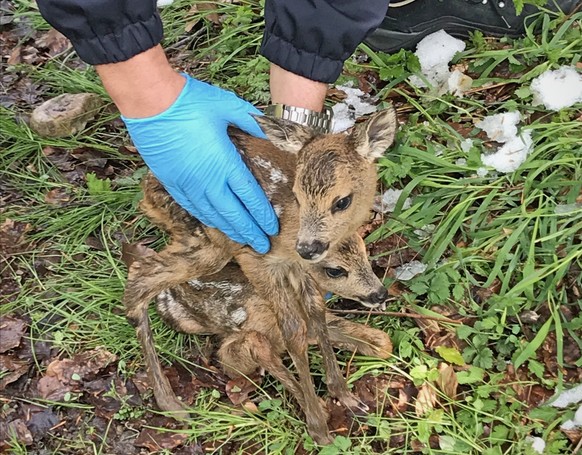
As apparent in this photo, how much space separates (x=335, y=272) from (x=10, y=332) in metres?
1.70

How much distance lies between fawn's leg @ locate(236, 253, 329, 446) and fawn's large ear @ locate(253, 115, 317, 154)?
0.51 meters

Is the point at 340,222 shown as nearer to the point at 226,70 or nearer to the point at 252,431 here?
the point at 252,431

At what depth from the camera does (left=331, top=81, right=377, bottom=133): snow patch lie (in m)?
4.20

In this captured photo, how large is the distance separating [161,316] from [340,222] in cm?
121

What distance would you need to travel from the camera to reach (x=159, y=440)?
10.7 feet

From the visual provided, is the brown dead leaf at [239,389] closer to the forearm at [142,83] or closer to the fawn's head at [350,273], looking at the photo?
the fawn's head at [350,273]

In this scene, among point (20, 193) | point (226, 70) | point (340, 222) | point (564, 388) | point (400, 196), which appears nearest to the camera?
point (340, 222)

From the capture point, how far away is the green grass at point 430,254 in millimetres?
3170

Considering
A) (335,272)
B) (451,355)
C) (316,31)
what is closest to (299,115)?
(316,31)

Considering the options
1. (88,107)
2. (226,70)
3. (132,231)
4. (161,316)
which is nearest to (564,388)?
(161,316)

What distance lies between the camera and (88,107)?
4477mm

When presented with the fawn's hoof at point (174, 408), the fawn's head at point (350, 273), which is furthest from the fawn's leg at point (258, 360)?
the fawn's head at point (350, 273)

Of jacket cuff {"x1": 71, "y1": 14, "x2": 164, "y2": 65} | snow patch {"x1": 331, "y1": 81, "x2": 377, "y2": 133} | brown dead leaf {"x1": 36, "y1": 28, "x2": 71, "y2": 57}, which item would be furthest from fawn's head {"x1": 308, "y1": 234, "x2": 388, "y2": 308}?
brown dead leaf {"x1": 36, "y1": 28, "x2": 71, "y2": 57}

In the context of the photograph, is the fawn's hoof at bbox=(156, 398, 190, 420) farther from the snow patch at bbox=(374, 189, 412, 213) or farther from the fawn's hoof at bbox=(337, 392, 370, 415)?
the snow patch at bbox=(374, 189, 412, 213)
